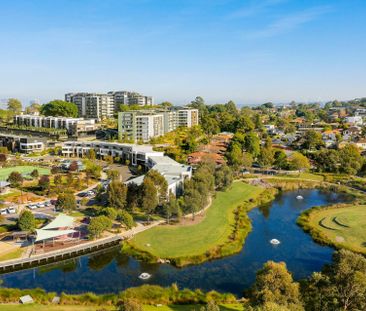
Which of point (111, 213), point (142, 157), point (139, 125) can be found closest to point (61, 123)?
point (139, 125)

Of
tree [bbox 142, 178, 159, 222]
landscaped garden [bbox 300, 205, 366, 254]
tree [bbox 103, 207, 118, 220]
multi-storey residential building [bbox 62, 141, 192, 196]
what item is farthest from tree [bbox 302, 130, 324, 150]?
tree [bbox 103, 207, 118, 220]

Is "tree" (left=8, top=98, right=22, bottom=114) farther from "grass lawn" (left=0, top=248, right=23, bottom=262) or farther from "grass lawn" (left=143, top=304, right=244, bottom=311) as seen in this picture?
"grass lawn" (left=143, top=304, right=244, bottom=311)

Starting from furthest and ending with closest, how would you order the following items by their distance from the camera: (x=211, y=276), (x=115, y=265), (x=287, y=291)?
1. (x=115, y=265)
2. (x=211, y=276)
3. (x=287, y=291)

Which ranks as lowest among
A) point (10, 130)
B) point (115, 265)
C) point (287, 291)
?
point (115, 265)

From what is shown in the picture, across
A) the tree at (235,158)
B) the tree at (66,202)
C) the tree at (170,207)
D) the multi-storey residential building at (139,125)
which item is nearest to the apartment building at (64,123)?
the multi-storey residential building at (139,125)

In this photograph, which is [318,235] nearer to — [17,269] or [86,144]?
[17,269]

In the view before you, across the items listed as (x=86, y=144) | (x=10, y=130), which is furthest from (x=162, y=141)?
(x=10, y=130)

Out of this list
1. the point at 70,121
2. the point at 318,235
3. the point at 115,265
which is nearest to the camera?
the point at 115,265

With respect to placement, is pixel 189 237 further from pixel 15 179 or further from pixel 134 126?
pixel 134 126
